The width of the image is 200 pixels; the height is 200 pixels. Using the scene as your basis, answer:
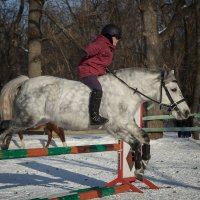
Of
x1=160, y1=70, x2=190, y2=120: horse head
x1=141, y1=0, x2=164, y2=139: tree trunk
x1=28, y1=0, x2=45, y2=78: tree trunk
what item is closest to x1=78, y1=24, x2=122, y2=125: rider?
x1=160, y1=70, x2=190, y2=120: horse head

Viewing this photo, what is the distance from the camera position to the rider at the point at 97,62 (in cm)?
636

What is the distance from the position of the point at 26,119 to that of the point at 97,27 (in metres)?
22.8

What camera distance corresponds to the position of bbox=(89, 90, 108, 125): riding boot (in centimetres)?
629

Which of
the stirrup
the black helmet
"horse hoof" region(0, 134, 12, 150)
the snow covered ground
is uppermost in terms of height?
the black helmet

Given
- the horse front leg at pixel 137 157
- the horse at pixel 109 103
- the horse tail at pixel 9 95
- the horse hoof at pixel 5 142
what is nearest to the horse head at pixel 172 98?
the horse at pixel 109 103

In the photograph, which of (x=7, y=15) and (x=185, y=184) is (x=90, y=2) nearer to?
(x=7, y=15)

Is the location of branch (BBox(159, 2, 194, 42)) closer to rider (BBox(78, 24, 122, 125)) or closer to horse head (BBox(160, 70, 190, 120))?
horse head (BBox(160, 70, 190, 120))

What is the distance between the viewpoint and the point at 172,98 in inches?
268

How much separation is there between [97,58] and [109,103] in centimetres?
70

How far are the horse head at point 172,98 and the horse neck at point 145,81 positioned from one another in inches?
3.9

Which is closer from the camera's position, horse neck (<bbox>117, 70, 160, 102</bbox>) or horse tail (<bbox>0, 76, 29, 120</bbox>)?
horse neck (<bbox>117, 70, 160, 102</bbox>)

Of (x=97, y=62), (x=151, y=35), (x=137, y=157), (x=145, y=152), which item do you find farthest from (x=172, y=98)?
(x=151, y=35)

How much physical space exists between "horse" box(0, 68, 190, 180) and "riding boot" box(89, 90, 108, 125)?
3.5 inches

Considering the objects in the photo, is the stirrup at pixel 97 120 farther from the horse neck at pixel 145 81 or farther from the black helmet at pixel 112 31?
the black helmet at pixel 112 31
